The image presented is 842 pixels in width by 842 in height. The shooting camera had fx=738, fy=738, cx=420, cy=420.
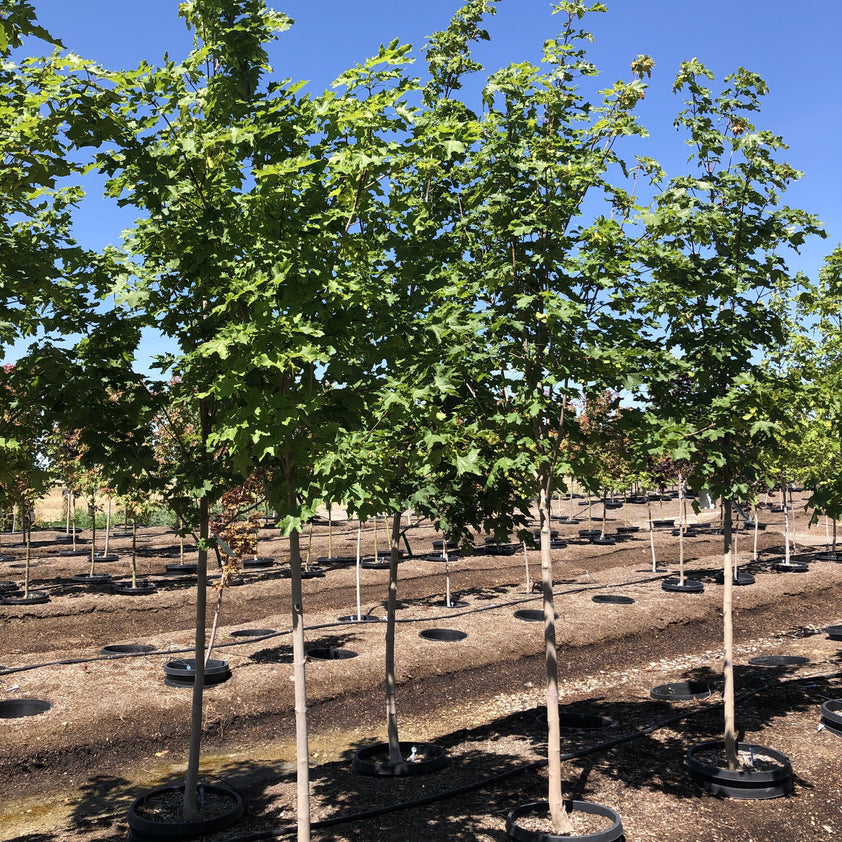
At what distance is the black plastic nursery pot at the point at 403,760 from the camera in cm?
814

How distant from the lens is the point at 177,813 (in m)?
6.98

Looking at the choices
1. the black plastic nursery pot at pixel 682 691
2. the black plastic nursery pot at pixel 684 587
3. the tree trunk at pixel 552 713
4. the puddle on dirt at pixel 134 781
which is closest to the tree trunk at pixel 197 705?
the puddle on dirt at pixel 134 781

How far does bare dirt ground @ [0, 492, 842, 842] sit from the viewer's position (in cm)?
723

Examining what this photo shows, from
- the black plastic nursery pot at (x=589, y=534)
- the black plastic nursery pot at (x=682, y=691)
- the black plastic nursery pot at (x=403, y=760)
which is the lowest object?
the black plastic nursery pot at (x=682, y=691)

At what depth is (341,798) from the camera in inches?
298

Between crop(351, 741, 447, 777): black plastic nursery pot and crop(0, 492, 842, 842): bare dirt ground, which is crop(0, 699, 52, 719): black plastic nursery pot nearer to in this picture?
crop(0, 492, 842, 842): bare dirt ground

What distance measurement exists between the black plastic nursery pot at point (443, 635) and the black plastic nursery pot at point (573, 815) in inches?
285

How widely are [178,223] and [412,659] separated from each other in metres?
9.46

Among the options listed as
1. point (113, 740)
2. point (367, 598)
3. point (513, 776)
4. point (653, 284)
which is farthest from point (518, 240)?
point (367, 598)

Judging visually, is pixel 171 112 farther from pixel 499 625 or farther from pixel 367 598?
pixel 367 598

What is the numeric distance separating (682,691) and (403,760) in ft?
16.9

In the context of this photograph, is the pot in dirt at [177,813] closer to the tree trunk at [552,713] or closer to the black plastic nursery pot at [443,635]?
the tree trunk at [552,713]

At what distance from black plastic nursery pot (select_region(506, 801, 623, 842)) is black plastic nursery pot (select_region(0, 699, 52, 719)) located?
7.06 meters

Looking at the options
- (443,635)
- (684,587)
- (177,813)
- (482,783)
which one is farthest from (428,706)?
(684,587)
